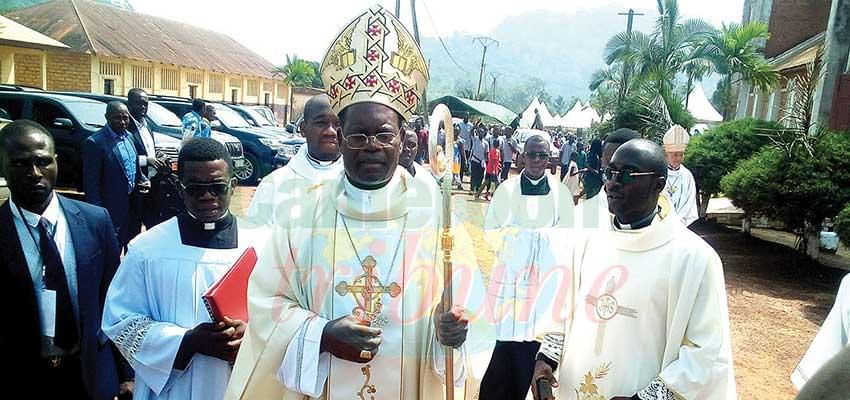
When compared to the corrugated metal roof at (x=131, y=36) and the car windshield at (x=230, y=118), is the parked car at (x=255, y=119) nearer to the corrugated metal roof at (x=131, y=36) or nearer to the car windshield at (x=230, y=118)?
the car windshield at (x=230, y=118)

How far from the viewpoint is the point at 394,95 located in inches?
105

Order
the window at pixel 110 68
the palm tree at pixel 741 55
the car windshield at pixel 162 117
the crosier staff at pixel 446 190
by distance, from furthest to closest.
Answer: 1. the window at pixel 110 68
2. the palm tree at pixel 741 55
3. the car windshield at pixel 162 117
4. the crosier staff at pixel 446 190

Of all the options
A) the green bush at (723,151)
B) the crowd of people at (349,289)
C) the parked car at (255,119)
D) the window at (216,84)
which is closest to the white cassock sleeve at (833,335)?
the crowd of people at (349,289)

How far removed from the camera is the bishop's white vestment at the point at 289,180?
4082 mm

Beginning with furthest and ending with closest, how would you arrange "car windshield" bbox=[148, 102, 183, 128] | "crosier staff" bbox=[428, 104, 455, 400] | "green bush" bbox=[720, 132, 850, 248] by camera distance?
"car windshield" bbox=[148, 102, 183, 128] < "green bush" bbox=[720, 132, 850, 248] < "crosier staff" bbox=[428, 104, 455, 400]

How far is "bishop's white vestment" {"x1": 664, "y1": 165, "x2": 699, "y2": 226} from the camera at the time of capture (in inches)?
256

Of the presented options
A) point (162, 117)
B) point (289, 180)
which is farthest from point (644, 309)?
point (162, 117)

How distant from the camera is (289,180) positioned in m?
4.52

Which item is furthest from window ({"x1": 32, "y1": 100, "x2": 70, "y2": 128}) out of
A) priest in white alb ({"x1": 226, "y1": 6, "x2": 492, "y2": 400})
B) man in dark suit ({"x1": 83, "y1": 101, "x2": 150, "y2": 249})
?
priest in white alb ({"x1": 226, "y1": 6, "x2": 492, "y2": 400})

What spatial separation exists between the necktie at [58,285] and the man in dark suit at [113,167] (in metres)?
3.85

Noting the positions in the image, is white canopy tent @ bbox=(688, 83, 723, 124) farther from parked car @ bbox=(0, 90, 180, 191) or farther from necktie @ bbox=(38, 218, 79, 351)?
necktie @ bbox=(38, 218, 79, 351)

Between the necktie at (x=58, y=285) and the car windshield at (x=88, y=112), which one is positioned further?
the car windshield at (x=88, y=112)

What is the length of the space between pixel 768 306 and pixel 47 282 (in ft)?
26.3

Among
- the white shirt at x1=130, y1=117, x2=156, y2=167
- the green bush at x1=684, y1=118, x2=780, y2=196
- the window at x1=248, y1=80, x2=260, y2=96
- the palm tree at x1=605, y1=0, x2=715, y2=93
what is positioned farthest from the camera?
the window at x1=248, y1=80, x2=260, y2=96
